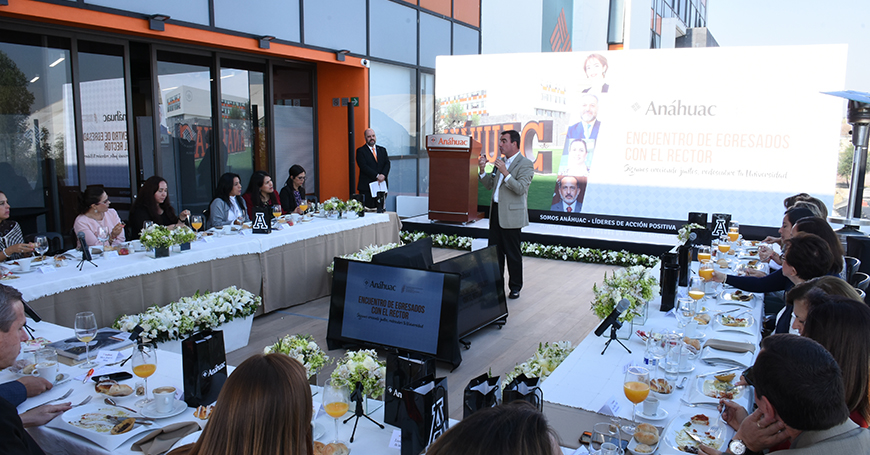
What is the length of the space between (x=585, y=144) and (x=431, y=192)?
2658 millimetres

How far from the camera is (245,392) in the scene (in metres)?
1.34

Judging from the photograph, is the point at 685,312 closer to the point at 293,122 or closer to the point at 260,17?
the point at 260,17

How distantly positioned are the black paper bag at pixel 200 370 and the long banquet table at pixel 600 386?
127 centimetres

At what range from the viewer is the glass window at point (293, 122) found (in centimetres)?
982

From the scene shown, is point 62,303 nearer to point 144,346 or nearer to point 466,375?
point 144,346

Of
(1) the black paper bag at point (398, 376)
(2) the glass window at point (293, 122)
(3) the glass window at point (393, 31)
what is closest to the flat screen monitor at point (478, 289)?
(1) the black paper bag at point (398, 376)

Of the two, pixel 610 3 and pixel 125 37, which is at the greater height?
pixel 610 3

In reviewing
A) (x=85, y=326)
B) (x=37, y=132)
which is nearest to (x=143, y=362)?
(x=85, y=326)

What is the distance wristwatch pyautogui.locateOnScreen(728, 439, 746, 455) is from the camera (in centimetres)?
194

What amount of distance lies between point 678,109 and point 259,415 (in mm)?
9190

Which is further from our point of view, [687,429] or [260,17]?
[260,17]

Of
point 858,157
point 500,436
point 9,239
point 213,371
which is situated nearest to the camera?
point 500,436

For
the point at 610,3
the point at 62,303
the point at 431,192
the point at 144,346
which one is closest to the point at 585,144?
the point at 431,192

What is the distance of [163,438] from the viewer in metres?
1.94
